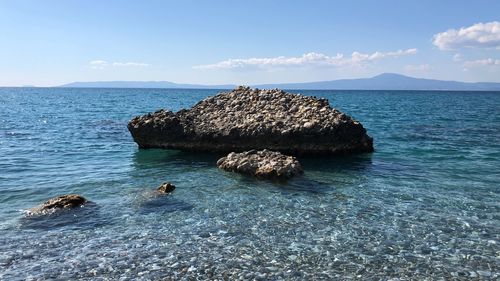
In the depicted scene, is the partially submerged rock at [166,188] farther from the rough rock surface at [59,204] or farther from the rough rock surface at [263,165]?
the rough rock surface at [263,165]

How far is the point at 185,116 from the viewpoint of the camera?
32.3 m

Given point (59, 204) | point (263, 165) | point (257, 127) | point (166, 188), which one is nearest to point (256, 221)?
point (166, 188)

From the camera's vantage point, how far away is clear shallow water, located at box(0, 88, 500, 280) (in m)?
12.0

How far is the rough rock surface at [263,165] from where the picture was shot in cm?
2220

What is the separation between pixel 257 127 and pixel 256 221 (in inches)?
551

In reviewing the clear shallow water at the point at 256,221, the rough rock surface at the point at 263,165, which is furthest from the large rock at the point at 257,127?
the rough rock surface at the point at 263,165

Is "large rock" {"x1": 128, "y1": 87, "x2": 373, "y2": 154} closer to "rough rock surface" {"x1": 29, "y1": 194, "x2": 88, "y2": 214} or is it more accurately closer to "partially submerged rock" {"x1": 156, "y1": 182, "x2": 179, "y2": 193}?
"partially submerged rock" {"x1": 156, "y1": 182, "x2": 179, "y2": 193}

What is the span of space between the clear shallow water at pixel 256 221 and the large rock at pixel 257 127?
1.75 meters

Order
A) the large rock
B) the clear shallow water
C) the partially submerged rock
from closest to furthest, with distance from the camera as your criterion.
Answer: the clear shallow water, the partially submerged rock, the large rock

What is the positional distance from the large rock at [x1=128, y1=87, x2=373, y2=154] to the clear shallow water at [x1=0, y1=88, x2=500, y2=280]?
175 cm

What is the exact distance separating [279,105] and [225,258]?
2049cm

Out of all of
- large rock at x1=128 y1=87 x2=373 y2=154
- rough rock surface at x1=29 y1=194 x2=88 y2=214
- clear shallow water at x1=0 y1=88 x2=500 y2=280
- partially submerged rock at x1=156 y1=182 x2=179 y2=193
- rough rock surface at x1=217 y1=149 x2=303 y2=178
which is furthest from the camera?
large rock at x1=128 y1=87 x2=373 y2=154

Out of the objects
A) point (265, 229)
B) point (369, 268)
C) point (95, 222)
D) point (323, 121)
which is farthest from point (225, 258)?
point (323, 121)

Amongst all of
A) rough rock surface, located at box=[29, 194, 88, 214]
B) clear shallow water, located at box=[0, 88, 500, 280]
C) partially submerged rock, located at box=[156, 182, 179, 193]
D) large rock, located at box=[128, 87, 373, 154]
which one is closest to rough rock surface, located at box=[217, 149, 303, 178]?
clear shallow water, located at box=[0, 88, 500, 280]
